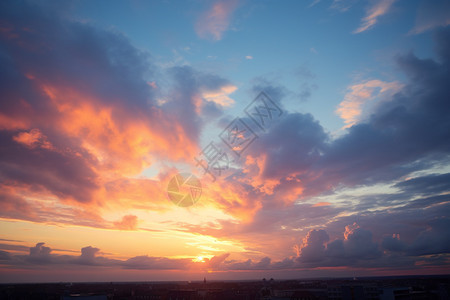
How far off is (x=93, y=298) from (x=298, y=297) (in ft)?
294

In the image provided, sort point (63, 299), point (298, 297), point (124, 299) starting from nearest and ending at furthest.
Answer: point (63, 299) → point (298, 297) → point (124, 299)

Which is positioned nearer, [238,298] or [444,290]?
[444,290]

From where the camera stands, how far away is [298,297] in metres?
120

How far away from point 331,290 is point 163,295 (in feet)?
298

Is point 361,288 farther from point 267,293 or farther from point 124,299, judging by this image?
point 124,299

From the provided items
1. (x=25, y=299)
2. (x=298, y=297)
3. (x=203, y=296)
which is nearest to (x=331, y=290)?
(x=298, y=297)

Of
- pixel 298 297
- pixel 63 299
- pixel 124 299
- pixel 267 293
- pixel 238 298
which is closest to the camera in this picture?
pixel 63 299

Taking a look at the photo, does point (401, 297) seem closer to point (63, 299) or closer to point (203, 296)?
point (203, 296)

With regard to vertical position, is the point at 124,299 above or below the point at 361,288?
below

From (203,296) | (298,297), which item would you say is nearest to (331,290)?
(298,297)

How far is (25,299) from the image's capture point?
13375 centimetres

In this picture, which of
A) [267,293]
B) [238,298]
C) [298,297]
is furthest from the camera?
[267,293]

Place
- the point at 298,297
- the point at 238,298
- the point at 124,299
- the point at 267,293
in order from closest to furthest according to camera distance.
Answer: the point at 298,297 → the point at 124,299 → the point at 238,298 → the point at 267,293

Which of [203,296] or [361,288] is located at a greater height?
[361,288]
